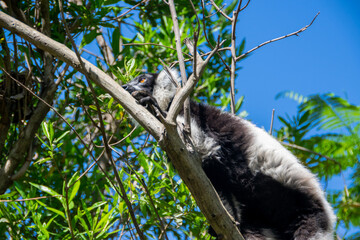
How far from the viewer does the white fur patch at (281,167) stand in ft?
11.9

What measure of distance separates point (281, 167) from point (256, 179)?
25cm

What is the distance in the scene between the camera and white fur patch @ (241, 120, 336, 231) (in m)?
3.62

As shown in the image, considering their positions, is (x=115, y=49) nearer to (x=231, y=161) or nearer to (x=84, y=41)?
(x=84, y=41)

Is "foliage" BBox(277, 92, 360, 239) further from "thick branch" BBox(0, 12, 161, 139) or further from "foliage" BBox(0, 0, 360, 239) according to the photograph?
"thick branch" BBox(0, 12, 161, 139)

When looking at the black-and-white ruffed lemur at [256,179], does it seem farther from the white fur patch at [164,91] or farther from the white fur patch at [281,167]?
the white fur patch at [164,91]

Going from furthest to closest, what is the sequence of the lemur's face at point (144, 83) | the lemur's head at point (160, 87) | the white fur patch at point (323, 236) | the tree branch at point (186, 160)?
the lemur's head at point (160, 87) < the lemur's face at point (144, 83) < the white fur patch at point (323, 236) < the tree branch at point (186, 160)

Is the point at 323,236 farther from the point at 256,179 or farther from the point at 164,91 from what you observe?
the point at 164,91

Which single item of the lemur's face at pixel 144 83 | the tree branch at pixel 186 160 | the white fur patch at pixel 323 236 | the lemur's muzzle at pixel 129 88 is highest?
the lemur's face at pixel 144 83

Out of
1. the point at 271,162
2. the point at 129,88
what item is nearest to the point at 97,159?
the point at 129,88

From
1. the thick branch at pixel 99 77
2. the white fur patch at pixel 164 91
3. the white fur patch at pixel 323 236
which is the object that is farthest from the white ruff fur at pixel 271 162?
the thick branch at pixel 99 77

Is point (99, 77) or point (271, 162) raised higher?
point (99, 77)

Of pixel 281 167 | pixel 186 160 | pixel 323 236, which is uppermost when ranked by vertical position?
pixel 281 167

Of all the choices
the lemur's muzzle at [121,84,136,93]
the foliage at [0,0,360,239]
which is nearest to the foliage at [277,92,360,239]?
the foliage at [0,0,360,239]

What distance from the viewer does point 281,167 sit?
3.71 meters
